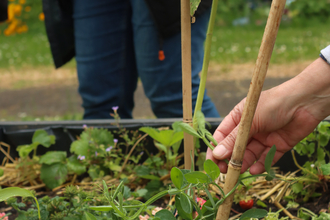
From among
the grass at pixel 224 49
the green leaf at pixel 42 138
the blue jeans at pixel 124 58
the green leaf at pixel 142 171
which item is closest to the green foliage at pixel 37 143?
the green leaf at pixel 42 138

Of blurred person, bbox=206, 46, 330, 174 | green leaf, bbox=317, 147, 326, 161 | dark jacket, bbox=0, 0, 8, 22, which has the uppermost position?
dark jacket, bbox=0, 0, 8, 22

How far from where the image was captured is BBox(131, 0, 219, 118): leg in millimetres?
1239

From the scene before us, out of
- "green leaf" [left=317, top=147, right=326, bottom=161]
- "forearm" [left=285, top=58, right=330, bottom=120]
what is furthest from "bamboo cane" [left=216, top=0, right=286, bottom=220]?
"green leaf" [left=317, top=147, right=326, bottom=161]

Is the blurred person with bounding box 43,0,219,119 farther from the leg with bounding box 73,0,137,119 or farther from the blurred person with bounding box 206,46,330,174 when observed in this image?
the blurred person with bounding box 206,46,330,174

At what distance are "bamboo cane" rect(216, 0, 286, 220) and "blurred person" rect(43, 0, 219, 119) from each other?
639 mm

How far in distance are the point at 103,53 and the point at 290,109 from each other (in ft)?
3.08

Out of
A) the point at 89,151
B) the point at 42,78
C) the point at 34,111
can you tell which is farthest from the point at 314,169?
the point at 42,78

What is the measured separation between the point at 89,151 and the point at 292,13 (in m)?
5.61

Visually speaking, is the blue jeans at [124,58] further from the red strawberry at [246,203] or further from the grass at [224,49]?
the grass at [224,49]

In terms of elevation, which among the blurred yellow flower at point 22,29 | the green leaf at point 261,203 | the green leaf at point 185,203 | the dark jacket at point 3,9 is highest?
the dark jacket at point 3,9

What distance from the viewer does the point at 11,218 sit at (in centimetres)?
85

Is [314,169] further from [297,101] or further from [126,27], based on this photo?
[126,27]

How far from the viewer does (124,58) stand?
1.45 metres

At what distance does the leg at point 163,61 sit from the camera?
4.07 ft
